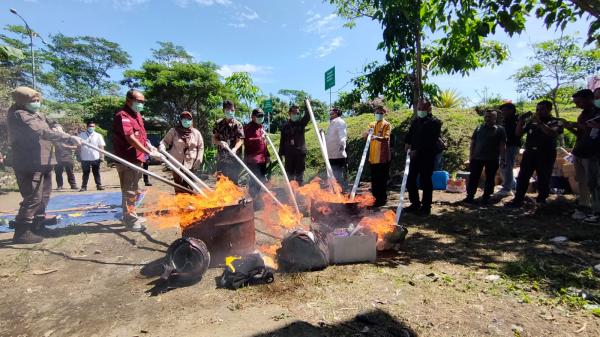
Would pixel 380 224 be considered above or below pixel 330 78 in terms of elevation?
below

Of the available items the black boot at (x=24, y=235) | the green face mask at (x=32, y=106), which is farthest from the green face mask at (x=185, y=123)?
the black boot at (x=24, y=235)

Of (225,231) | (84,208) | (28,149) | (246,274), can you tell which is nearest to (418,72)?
(225,231)

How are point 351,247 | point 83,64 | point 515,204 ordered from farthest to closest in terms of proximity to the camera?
point 83,64 < point 515,204 < point 351,247

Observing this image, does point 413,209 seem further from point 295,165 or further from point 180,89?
point 180,89

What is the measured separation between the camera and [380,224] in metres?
4.13

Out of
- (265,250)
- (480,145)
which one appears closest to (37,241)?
(265,250)

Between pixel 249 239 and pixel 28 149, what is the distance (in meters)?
3.77

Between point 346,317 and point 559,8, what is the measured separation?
5.16 metres

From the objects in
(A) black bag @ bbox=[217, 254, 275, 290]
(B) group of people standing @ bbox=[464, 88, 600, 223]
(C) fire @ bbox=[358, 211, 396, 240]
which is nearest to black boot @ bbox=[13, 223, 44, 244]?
(A) black bag @ bbox=[217, 254, 275, 290]

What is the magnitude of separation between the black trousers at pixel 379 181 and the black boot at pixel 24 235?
591 centimetres

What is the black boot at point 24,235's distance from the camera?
Answer: 16.1 feet

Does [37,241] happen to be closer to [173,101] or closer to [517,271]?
[517,271]

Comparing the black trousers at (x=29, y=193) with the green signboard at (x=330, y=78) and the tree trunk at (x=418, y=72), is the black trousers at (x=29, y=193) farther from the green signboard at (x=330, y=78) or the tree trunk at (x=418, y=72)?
the tree trunk at (x=418, y=72)

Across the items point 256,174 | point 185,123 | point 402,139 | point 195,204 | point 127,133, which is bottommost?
point 195,204
